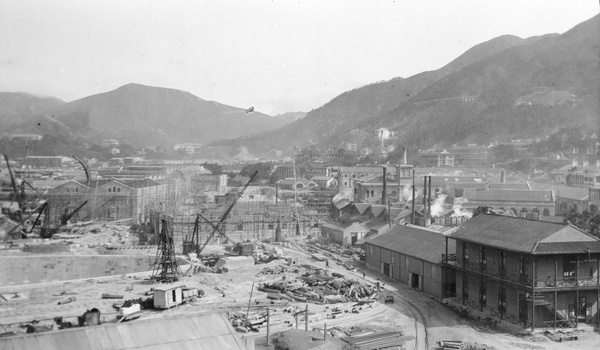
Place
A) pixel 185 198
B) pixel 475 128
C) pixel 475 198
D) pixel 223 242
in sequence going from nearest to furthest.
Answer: pixel 223 242 → pixel 475 198 → pixel 185 198 → pixel 475 128

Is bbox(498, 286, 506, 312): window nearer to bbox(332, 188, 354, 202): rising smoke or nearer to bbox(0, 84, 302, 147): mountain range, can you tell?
bbox(0, 84, 302, 147): mountain range

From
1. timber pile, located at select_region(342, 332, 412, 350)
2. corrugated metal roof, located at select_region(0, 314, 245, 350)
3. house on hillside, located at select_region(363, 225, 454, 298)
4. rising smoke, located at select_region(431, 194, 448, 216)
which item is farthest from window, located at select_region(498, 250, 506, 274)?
rising smoke, located at select_region(431, 194, 448, 216)

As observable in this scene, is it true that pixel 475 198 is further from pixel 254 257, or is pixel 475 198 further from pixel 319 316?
pixel 319 316

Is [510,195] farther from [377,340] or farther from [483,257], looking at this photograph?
[377,340]

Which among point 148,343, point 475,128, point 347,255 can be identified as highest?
point 475,128

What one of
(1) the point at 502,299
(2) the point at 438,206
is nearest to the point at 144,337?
(1) the point at 502,299

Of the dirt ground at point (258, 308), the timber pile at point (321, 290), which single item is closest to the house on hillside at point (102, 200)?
the dirt ground at point (258, 308)

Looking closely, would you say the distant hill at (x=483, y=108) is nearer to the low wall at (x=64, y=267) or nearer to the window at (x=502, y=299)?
the low wall at (x=64, y=267)

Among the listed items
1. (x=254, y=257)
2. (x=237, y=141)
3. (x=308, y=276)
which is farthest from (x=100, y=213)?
(x=237, y=141)
